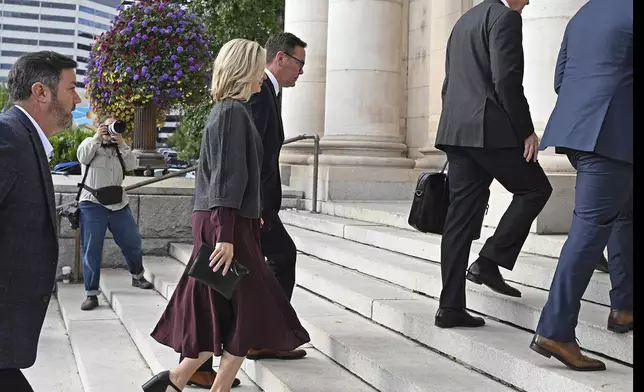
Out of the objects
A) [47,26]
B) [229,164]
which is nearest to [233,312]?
[229,164]

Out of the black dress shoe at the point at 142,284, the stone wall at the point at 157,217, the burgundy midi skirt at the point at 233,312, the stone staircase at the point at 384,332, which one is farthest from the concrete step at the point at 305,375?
the stone wall at the point at 157,217

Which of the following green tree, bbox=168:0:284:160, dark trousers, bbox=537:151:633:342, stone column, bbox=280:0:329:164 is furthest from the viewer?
green tree, bbox=168:0:284:160

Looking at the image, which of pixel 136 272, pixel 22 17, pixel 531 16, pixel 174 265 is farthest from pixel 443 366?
pixel 22 17

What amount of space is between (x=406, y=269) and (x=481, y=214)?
1.62 m

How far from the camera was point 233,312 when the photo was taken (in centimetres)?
371

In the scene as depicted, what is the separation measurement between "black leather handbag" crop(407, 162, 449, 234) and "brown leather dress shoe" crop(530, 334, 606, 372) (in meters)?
1.21

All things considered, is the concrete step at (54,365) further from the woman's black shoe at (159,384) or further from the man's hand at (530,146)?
the man's hand at (530,146)

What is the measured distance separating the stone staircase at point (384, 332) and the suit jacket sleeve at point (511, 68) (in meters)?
0.99

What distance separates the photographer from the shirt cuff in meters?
3.58

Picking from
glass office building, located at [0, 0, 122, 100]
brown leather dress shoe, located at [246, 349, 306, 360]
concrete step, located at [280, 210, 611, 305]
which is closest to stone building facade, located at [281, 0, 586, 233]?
concrete step, located at [280, 210, 611, 305]

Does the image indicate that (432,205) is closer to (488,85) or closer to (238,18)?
(488,85)

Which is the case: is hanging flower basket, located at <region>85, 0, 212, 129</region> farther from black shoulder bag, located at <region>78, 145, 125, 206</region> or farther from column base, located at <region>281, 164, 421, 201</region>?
black shoulder bag, located at <region>78, 145, 125, 206</region>

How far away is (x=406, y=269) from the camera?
229 inches

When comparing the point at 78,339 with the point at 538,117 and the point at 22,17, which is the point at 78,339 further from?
the point at 22,17
